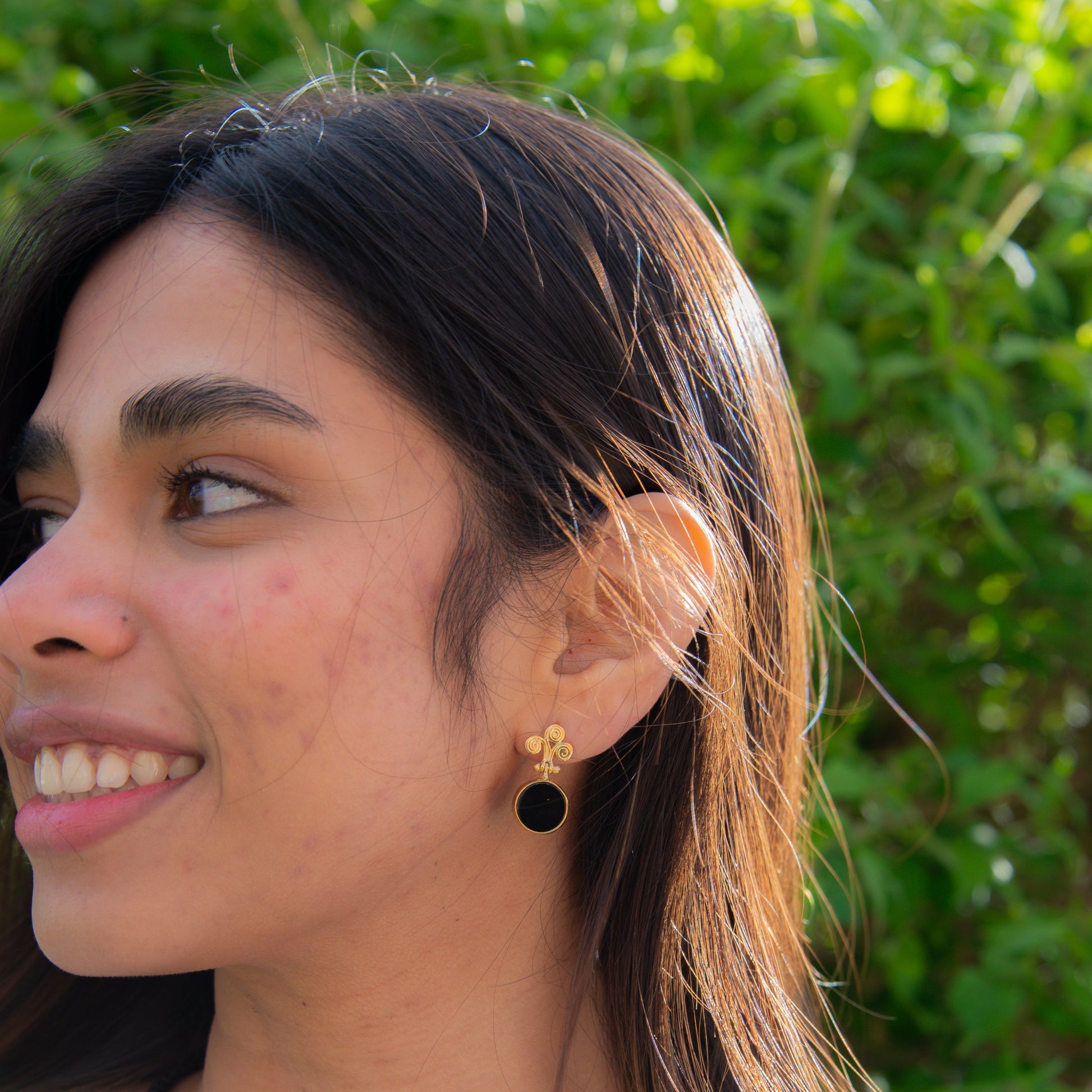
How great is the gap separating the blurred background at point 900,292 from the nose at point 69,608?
2.78 ft

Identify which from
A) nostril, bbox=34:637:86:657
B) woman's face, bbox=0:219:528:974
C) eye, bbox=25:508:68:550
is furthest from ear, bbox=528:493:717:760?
eye, bbox=25:508:68:550

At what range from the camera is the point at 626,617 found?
1272 millimetres

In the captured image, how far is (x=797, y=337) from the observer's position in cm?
183

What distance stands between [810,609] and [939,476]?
875 millimetres

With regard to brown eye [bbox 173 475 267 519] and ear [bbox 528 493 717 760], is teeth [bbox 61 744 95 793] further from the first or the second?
ear [bbox 528 493 717 760]

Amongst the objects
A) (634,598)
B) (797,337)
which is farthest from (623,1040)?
(797,337)

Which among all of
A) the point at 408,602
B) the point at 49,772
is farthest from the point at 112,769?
the point at 408,602

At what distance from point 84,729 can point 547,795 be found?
53 cm

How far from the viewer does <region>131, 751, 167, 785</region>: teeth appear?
116 centimetres

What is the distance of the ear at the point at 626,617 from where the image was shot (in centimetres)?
128

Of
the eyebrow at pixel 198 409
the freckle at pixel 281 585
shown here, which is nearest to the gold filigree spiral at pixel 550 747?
the freckle at pixel 281 585

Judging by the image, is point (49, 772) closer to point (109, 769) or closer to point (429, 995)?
point (109, 769)

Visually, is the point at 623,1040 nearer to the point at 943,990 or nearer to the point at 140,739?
the point at 140,739

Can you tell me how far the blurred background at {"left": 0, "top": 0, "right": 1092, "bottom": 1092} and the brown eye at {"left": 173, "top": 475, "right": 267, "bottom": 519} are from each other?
31.4 inches
